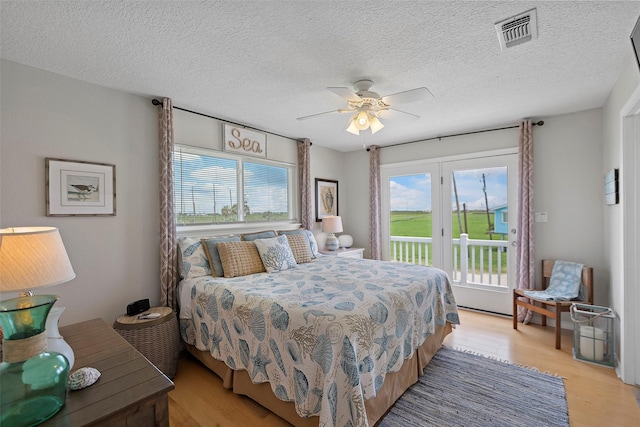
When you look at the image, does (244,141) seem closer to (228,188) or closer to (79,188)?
(228,188)

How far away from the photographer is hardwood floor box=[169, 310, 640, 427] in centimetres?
189

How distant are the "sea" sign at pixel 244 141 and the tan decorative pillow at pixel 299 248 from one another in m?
1.21

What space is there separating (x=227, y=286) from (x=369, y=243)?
9.78 feet

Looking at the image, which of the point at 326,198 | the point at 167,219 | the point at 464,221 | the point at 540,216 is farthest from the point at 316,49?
the point at 540,216

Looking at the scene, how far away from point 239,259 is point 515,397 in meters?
2.51

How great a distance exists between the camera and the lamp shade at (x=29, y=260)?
3.67ft

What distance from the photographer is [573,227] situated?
10.7 feet

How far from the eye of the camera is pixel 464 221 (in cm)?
405

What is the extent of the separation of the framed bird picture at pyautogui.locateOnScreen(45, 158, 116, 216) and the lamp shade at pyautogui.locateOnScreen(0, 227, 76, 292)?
1.20m

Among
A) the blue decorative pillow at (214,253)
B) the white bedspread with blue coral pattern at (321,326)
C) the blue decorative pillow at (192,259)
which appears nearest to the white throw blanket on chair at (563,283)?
the white bedspread with blue coral pattern at (321,326)

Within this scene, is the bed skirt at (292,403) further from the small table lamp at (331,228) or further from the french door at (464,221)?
the small table lamp at (331,228)

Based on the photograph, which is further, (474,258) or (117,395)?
(474,258)

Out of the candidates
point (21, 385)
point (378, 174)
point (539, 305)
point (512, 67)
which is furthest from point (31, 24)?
point (539, 305)

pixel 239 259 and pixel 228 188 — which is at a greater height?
pixel 228 188
